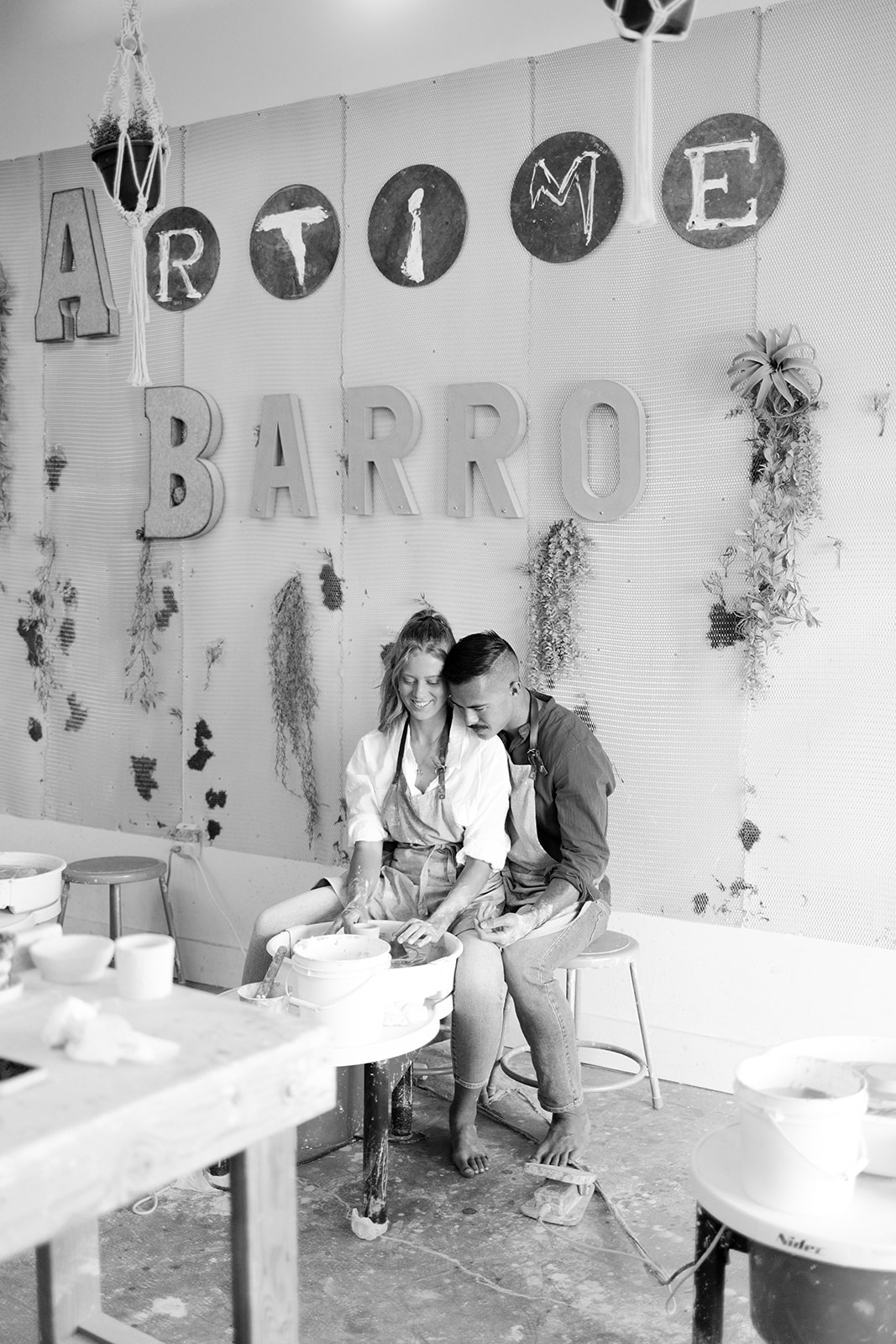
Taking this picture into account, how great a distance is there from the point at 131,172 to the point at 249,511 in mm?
1172

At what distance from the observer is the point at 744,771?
12.1 feet

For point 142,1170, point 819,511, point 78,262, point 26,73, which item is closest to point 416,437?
point 819,511

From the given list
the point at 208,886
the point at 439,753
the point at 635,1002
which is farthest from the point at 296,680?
the point at 635,1002

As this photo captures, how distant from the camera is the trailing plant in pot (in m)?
3.51

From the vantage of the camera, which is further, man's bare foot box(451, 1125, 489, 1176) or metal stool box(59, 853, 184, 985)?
metal stool box(59, 853, 184, 985)

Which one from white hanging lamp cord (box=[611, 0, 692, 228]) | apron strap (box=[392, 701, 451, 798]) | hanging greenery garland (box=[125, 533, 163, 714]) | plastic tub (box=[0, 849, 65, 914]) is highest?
white hanging lamp cord (box=[611, 0, 692, 228])

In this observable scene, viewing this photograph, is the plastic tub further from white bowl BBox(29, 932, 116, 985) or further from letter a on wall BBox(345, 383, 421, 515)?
white bowl BBox(29, 932, 116, 985)

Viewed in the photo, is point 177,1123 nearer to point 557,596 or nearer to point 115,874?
point 557,596

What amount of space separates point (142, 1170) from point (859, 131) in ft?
10.3

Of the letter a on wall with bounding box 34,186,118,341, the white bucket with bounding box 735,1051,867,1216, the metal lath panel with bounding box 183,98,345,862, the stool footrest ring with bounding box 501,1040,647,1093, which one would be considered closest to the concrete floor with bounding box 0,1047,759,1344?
the stool footrest ring with bounding box 501,1040,647,1093

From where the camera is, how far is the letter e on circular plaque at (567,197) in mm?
3770

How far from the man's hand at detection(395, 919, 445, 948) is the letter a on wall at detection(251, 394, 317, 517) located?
68.3 inches

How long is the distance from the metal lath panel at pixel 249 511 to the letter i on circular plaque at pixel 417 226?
0.62 feet

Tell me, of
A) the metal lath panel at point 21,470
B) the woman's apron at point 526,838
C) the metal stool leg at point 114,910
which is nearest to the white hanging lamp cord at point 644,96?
the woman's apron at point 526,838
